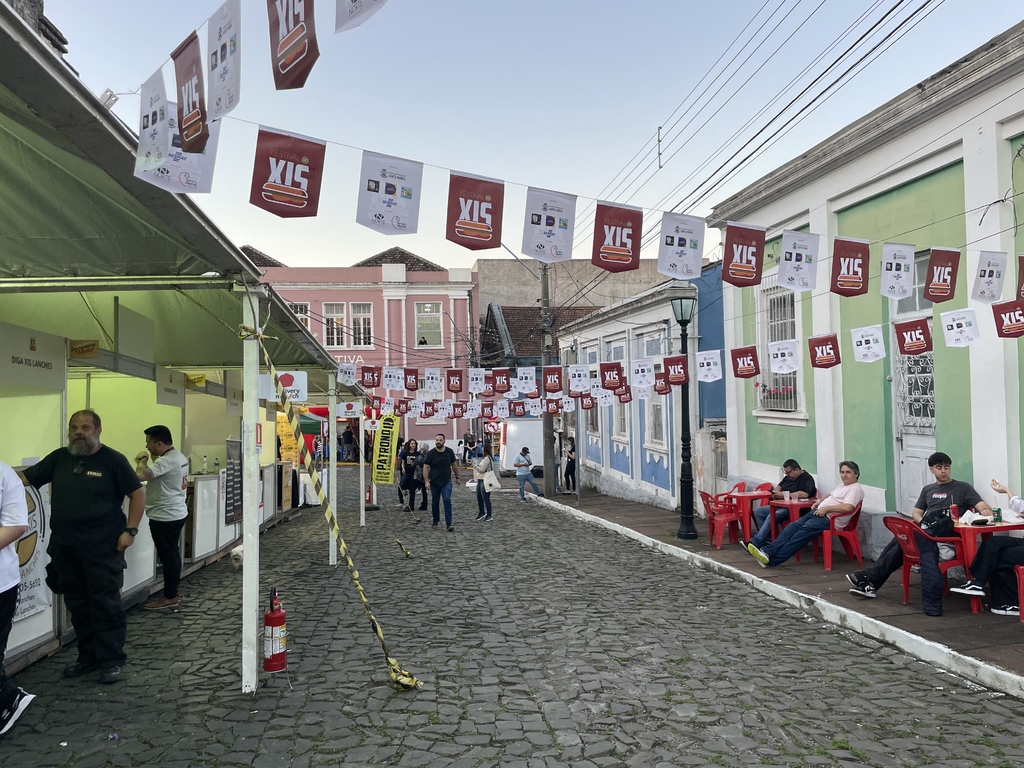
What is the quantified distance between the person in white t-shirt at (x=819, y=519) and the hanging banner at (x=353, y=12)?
795 cm

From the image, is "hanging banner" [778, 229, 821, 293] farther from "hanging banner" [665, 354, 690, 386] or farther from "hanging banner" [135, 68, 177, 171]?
"hanging banner" [135, 68, 177, 171]

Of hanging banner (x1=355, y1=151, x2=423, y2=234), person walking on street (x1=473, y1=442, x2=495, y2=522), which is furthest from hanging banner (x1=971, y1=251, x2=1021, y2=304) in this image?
person walking on street (x1=473, y1=442, x2=495, y2=522)

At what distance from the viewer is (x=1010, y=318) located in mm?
7340

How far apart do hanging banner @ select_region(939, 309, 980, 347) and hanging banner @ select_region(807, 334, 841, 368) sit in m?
2.10

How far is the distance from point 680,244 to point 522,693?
4519 millimetres

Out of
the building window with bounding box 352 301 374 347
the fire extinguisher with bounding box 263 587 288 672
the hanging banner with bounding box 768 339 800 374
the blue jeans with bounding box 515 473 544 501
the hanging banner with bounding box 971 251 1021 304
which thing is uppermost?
the building window with bounding box 352 301 374 347

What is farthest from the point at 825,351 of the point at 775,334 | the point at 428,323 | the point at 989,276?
the point at 428,323

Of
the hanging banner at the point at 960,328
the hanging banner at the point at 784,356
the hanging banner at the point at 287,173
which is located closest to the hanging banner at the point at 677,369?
the hanging banner at the point at 784,356

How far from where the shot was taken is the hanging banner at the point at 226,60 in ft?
12.4

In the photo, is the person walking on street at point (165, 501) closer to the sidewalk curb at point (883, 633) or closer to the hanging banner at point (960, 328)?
the sidewalk curb at point (883, 633)

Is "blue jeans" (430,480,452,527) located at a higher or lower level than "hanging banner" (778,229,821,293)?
lower

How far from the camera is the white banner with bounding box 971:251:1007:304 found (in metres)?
7.65

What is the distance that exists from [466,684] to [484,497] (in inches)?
436

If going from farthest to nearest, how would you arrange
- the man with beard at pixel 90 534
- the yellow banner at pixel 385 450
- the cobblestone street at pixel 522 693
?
the yellow banner at pixel 385 450, the man with beard at pixel 90 534, the cobblestone street at pixel 522 693
